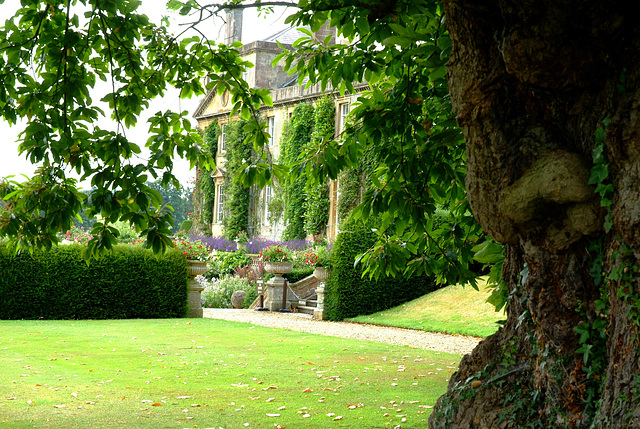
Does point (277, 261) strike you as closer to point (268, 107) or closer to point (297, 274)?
point (297, 274)

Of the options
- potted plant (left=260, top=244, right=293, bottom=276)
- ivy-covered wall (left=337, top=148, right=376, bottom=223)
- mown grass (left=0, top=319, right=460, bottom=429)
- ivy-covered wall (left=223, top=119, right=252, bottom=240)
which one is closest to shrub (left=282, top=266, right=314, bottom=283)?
potted plant (left=260, top=244, right=293, bottom=276)

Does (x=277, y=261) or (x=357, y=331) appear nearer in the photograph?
(x=357, y=331)

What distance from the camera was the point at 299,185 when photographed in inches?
1017

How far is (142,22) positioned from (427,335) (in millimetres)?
9449

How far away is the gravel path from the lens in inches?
435

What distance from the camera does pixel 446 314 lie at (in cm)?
1419

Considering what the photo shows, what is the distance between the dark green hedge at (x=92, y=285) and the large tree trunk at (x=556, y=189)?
1205 centimetres

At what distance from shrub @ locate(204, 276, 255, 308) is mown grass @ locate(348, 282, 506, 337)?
20.6 feet

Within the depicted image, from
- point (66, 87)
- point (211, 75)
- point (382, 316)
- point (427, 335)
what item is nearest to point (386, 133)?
point (211, 75)

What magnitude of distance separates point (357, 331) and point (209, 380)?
6.13 metres

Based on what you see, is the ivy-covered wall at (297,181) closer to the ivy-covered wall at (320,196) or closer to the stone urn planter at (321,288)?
the ivy-covered wall at (320,196)

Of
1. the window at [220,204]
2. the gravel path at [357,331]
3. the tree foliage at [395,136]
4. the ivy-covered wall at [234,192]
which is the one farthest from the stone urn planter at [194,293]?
the window at [220,204]

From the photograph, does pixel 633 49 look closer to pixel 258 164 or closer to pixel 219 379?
pixel 258 164

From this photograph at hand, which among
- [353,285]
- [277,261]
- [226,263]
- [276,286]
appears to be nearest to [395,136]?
[353,285]
